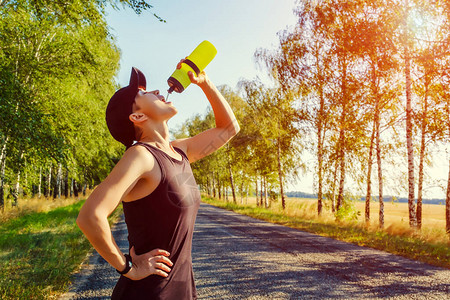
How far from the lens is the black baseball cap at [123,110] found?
1.74m

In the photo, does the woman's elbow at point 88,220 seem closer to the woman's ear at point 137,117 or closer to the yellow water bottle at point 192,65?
the woman's ear at point 137,117

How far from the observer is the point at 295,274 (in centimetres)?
575

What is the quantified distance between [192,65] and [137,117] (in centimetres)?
50

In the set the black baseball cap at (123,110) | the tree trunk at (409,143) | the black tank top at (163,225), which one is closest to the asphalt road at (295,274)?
the black tank top at (163,225)

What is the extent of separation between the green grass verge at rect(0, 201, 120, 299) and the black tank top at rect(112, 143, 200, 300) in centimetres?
378

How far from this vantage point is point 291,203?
22438mm

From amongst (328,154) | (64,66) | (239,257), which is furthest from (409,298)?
(64,66)

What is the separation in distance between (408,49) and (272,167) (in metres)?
14.9

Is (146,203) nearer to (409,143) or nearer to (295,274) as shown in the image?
(295,274)

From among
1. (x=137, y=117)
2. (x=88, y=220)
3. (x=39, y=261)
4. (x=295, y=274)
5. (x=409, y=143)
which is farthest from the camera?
(x=409, y=143)

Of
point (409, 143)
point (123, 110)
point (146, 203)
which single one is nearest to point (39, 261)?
point (123, 110)

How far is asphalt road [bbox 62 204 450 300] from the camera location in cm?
480

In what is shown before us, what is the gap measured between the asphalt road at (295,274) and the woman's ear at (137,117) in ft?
12.2

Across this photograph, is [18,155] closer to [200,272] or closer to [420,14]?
[200,272]
